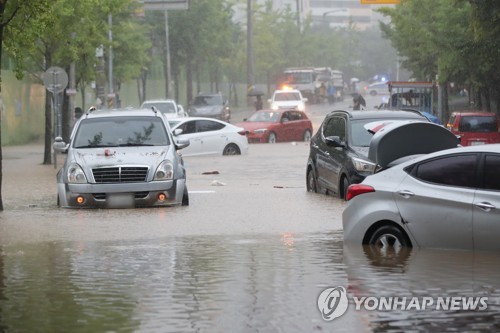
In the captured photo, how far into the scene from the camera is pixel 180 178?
19.0 meters

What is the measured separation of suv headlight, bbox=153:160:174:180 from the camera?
61.6 ft

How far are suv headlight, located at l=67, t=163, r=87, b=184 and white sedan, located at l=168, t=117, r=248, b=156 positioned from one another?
19.5 meters

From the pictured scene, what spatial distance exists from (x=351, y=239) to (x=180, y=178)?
7148 mm

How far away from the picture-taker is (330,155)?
2103 cm

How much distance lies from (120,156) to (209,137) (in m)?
Result: 20.0

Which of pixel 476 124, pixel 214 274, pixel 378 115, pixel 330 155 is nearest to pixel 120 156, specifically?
pixel 330 155

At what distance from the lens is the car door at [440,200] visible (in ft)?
37.3

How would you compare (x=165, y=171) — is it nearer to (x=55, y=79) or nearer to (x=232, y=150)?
(x=55, y=79)

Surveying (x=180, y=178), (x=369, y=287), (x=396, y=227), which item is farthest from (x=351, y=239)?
(x=180, y=178)

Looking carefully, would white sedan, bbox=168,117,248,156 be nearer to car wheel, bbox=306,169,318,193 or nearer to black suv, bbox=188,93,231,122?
car wheel, bbox=306,169,318,193

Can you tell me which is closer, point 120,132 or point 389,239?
point 389,239

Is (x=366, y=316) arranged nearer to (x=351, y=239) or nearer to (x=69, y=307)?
(x=69, y=307)

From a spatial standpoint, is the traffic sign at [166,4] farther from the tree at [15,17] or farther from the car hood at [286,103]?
the tree at [15,17]

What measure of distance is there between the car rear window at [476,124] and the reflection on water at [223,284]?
23.0 meters
